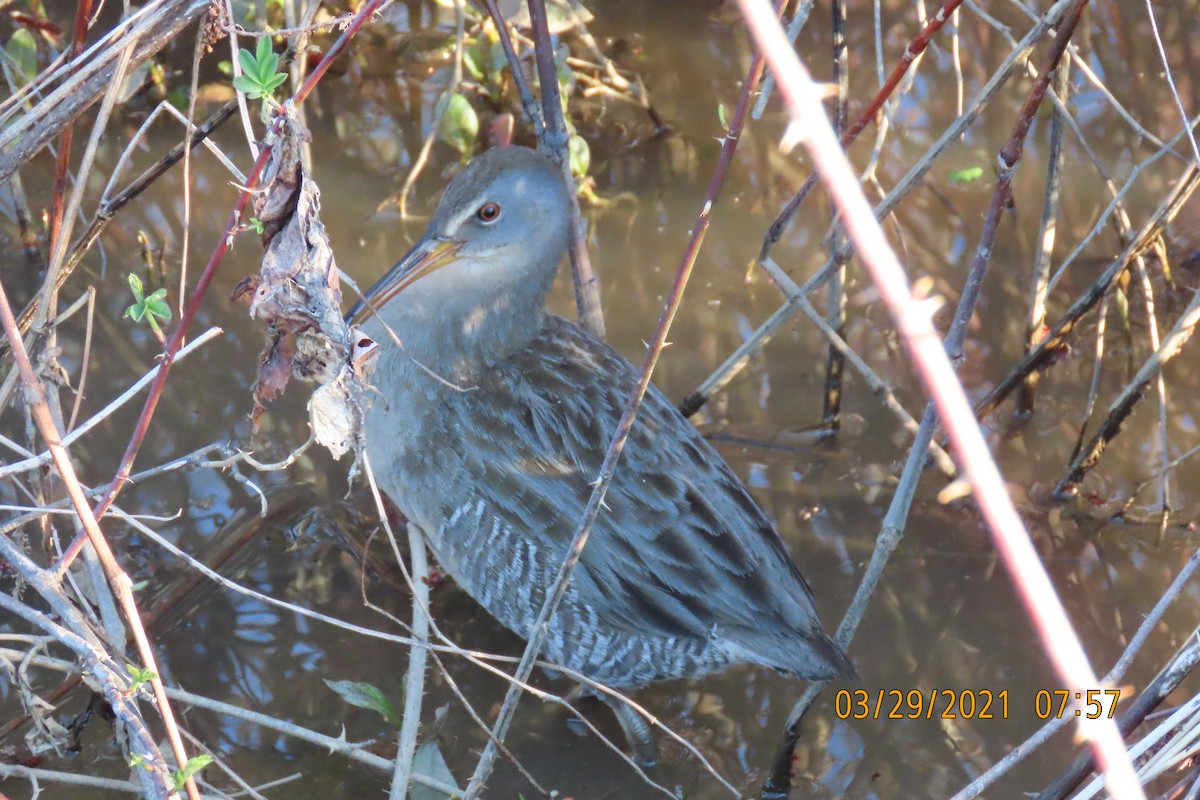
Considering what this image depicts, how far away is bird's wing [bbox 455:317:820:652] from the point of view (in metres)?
2.47

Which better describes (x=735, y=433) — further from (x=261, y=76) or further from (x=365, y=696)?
(x=261, y=76)

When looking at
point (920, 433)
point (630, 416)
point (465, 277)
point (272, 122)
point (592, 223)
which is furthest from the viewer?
point (592, 223)

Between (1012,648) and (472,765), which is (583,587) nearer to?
(472,765)

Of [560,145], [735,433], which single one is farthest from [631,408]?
[735,433]

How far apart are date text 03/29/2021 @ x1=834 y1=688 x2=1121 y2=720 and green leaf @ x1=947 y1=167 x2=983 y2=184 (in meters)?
1.80

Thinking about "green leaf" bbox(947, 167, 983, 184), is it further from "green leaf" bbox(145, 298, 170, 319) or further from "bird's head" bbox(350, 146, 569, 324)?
"green leaf" bbox(145, 298, 170, 319)

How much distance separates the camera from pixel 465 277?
2.80 meters

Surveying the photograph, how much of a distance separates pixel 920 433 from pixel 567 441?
0.80 metres

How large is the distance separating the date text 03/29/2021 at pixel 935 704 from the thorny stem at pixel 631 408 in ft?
3.44

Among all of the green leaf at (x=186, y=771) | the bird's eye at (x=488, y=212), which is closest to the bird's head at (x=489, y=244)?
the bird's eye at (x=488, y=212)

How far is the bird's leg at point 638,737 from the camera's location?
8.54 ft

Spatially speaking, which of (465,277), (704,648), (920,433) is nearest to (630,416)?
(920,433)

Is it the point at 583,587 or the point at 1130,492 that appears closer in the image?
the point at 583,587
